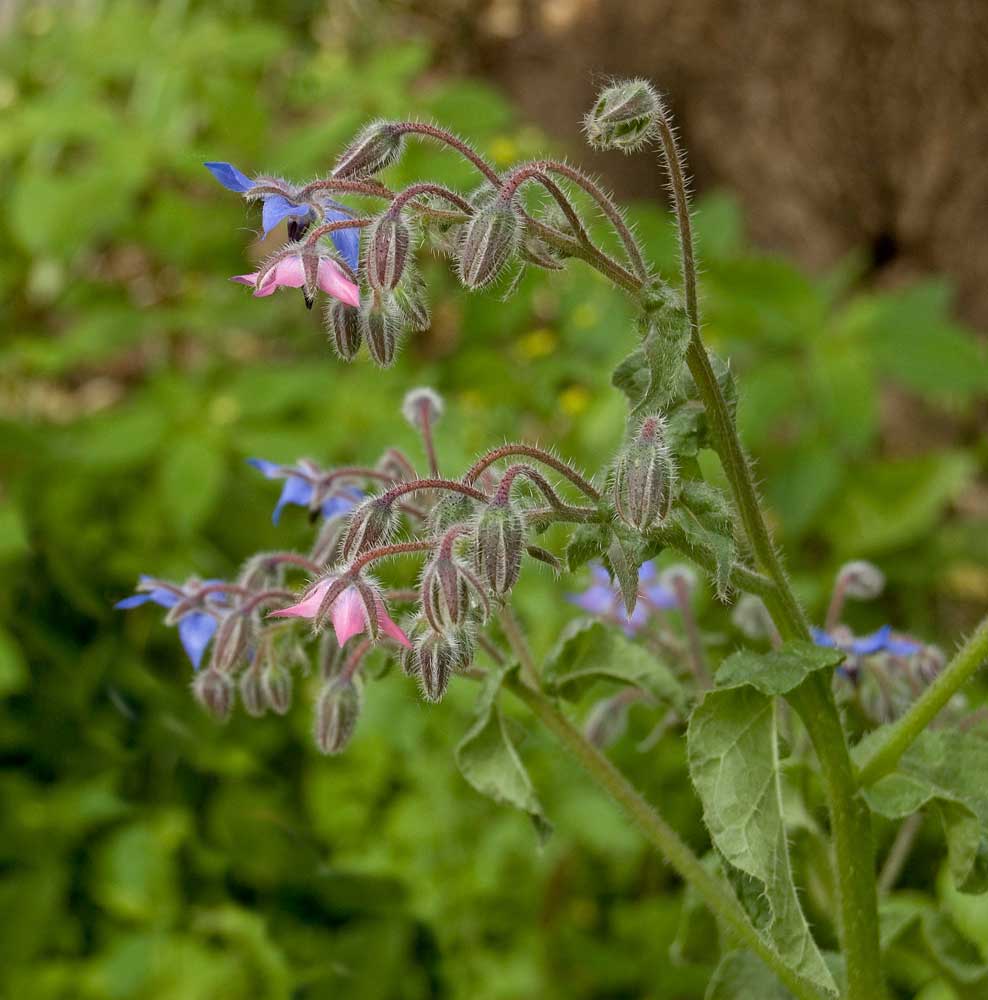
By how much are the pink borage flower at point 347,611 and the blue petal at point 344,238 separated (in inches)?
11.4

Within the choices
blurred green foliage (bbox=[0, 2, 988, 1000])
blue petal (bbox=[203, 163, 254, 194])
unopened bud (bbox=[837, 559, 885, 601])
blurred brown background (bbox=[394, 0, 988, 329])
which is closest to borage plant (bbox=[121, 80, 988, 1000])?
blue petal (bbox=[203, 163, 254, 194])

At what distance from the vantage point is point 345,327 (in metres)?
1.27

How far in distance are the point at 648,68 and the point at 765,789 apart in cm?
392

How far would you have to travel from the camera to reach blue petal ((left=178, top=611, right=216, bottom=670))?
150 centimetres

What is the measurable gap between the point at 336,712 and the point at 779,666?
498 mm

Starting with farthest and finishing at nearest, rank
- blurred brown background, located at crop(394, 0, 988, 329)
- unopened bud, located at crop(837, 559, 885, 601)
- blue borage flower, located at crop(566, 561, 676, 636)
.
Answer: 1. blurred brown background, located at crop(394, 0, 988, 329)
2. blue borage flower, located at crop(566, 561, 676, 636)
3. unopened bud, located at crop(837, 559, 885, 601)

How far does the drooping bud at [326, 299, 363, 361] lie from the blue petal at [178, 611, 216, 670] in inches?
15.9

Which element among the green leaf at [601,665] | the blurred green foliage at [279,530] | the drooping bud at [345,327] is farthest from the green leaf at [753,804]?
the blurred green foliage at [279,530]

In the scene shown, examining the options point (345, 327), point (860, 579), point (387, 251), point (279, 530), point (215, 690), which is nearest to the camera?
point (387, 251)

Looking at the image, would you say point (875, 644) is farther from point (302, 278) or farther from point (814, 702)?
point (302, 278)

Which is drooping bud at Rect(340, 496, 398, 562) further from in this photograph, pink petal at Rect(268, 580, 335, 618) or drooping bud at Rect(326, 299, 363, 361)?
drooping bud at Rect(326, 299, 363, 361)

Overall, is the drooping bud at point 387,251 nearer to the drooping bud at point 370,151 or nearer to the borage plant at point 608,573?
the borage plant at point 608,573

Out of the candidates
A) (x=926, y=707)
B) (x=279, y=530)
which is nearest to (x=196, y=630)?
(x=926, y=707)

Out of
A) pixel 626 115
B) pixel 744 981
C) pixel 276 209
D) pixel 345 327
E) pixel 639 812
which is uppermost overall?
pixel 626 115
